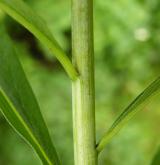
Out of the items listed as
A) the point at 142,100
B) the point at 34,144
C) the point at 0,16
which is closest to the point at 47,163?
the point at 34,144

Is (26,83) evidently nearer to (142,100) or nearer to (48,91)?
(142,100)

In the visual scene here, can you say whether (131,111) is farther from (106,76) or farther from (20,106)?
(106,76)

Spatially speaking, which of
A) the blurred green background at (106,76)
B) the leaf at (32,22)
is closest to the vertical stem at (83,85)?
the leaf at (32,22)

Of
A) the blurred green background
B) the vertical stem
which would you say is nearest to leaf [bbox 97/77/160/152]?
the vertical stem

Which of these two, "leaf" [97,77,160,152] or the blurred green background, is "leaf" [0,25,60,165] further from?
the blurred green background

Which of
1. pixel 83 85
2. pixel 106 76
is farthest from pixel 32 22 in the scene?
pixel 106 76

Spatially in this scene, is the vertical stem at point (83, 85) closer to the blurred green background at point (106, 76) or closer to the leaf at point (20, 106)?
the leaf at point (20, 106)
